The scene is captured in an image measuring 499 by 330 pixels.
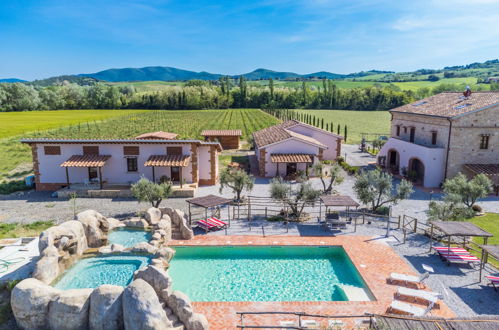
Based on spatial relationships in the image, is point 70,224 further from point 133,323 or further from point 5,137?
point 5,137

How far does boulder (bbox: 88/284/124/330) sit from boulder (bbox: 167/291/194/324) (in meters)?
1.48

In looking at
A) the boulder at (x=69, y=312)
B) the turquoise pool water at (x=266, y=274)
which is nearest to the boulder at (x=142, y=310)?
the boulder at (x=69, y=312)

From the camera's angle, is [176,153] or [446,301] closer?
[446,301]

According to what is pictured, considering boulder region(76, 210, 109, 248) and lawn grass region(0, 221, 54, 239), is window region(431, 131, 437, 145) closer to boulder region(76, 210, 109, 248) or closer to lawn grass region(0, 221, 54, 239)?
boulder region(76, 210, 109, 248)

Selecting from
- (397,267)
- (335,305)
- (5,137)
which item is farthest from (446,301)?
(5,137)

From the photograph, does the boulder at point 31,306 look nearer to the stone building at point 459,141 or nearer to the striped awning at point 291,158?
the striped awning at point 291,158

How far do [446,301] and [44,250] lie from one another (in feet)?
49.6

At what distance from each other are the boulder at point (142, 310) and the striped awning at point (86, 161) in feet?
58.9

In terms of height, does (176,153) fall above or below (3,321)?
above

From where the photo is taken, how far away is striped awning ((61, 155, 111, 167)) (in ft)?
85.3

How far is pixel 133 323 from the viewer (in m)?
9.69

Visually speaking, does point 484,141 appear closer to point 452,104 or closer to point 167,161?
point 452,104

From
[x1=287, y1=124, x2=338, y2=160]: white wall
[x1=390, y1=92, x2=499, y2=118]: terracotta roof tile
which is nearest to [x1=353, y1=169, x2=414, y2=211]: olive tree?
[x1=390, y1=92, x2=499, y2=118]: terracotta roof tile

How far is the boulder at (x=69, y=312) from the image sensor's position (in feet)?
33.9
